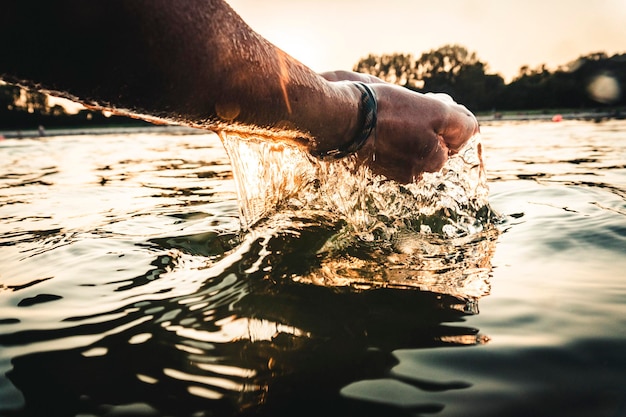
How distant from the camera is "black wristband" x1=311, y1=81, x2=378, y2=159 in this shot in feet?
6.20

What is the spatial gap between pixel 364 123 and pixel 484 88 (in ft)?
280

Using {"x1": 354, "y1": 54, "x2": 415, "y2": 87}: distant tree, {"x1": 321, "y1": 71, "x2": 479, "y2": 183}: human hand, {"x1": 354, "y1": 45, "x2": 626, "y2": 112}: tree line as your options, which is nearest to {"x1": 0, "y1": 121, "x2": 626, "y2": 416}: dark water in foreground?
{"x1": 321, "y1": 71, "x2": 479, "y2": 183}: human hand

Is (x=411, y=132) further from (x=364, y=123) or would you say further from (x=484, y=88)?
(x=484, y=88)

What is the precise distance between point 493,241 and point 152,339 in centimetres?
199

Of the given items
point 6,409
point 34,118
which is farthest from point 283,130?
point 34,118

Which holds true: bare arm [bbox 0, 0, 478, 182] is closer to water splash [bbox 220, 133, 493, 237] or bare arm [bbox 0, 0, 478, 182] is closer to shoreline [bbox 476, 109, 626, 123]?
water splash [bbox 220, 133, 493, 237]

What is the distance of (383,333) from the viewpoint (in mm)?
1346

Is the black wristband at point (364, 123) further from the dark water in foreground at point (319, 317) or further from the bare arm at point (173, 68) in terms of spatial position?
the dark water in foreground at point (319, 317)

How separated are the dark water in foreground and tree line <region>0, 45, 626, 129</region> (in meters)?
58.7

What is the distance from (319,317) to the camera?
1459 millimetres

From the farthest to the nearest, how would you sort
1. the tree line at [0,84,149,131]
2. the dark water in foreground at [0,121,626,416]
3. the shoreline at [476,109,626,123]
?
the tree line at [0,84,149,131], the shoreline at [476,109,626,123], the dark water in foreground at [0,121,626,416]

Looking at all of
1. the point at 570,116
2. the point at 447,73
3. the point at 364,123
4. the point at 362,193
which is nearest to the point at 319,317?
the point at 364,123

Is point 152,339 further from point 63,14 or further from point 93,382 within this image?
point 63,14

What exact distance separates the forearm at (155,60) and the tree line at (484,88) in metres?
59.5
